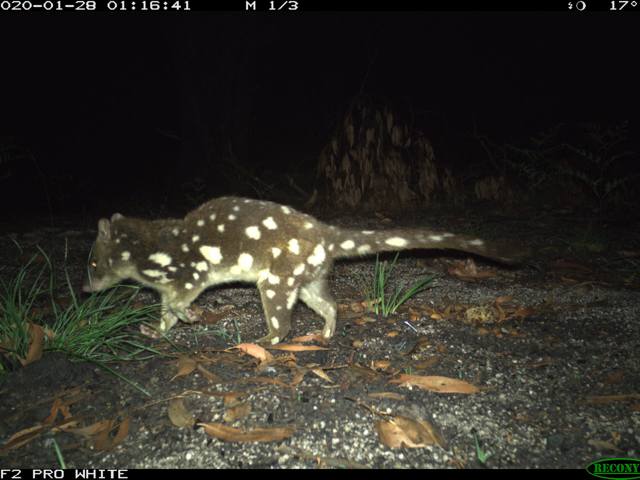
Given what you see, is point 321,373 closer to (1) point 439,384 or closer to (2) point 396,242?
(1) point 439,384

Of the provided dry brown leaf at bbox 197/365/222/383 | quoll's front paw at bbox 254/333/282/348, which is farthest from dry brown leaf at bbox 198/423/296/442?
quoll's front paw at bbox 254/333/282/348

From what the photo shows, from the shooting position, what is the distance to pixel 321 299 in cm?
345

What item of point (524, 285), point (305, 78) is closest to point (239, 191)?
point (524, 285)

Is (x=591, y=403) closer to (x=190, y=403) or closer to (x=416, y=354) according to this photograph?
(x=416, y=354)

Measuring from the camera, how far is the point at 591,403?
231cm

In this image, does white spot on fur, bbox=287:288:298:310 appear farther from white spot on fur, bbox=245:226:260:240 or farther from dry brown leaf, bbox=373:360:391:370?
dry brown leaf, bbox=373:360:391:370

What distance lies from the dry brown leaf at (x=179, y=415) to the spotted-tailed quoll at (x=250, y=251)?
2.80 ft

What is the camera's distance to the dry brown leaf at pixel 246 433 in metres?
2.11

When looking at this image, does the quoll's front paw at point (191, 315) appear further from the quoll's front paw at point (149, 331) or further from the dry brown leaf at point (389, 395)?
the dry brown leaf at point (389, 395)

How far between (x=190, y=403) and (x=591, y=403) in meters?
2.29

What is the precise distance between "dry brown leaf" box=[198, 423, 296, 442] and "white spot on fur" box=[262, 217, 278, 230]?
1.59 m

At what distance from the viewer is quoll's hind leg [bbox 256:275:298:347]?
318 cm

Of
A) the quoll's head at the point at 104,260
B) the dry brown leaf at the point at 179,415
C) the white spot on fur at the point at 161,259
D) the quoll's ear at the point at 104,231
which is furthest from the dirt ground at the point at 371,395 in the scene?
the quoll's ear at the point at 104,231

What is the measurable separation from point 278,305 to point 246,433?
117cm
